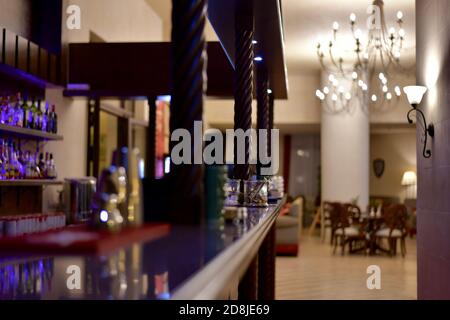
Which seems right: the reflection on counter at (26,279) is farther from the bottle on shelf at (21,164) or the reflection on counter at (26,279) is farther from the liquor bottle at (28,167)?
the liquor bottle at (28,167)

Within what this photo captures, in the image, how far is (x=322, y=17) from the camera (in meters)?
9.90

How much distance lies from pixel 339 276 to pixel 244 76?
538cm

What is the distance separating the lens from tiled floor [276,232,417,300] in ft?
23.1

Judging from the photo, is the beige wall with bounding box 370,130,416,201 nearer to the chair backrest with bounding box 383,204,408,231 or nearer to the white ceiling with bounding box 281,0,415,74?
the white ceiling with bounding box 281,0,415,74

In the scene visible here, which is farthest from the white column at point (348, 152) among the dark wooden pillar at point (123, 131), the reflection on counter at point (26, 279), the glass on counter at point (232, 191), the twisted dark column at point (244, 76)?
the reflection on counter at point (26, 279)

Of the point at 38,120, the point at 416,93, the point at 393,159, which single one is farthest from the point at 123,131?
the point at 393,159

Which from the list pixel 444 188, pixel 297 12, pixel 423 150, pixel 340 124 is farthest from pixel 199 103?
pixel 340 124

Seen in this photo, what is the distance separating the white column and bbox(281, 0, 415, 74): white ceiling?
2.13 m

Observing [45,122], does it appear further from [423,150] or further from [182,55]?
[182,55]

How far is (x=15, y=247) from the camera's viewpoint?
1.13 meters

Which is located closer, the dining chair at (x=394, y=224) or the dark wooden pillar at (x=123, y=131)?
the dark wooden pillar at (x=123, y=131)

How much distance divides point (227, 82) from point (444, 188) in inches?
117

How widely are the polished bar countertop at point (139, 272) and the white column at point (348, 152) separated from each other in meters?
12.5

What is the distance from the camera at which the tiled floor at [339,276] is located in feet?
23.1
